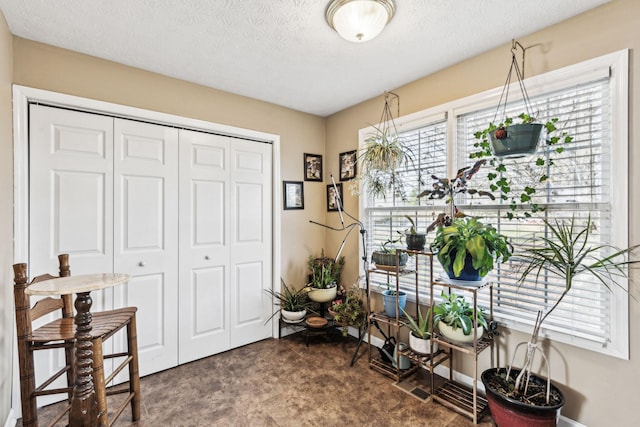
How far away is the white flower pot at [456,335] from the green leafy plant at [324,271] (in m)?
1.27

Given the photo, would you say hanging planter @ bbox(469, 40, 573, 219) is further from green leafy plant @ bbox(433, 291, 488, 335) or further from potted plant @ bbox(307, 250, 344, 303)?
potted plant @ bbox(307, 250, 344, 303)

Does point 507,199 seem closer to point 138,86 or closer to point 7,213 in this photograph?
point 138,86

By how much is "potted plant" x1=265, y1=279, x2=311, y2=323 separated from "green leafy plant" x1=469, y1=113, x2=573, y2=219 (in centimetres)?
201

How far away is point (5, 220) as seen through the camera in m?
1.76

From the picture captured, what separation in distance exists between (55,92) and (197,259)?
61.0 inches

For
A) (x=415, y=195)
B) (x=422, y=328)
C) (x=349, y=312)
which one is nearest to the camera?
(x=422, y=328)

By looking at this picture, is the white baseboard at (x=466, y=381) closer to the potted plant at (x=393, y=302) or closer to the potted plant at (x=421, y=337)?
the potted plant at (x=421, y=337)

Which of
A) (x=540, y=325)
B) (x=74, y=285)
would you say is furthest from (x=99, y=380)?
(x=540, y=325)

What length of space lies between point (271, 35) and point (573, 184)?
2.04 m

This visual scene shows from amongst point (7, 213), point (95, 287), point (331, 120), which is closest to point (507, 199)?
point (331, 120)

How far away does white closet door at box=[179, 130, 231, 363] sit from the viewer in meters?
2.63

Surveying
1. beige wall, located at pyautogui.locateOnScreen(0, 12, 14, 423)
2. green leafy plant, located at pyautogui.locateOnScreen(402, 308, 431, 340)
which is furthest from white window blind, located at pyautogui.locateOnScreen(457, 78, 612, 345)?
beige wall, located at pyautogui.locateOnScreen(0, 12, 14, 423)

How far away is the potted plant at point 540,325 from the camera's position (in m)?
1.58

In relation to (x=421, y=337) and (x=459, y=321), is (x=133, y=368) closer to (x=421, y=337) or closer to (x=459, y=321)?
(x=421, y=337)
